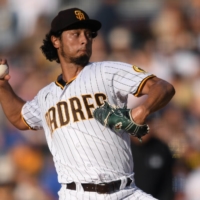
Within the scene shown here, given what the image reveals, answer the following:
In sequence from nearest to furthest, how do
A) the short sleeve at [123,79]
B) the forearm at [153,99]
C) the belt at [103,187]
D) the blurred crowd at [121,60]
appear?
the forearm at [153,99] → the short sleeve at [123,79] → the belt at [103,187] → the blurred crowd at [121,60]

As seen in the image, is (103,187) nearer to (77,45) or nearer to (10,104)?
(77,45)

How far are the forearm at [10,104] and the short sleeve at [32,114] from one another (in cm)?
5

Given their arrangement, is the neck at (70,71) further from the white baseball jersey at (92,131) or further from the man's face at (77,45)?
the white baseball jersey at (92,131)

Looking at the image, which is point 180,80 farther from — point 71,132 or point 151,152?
point 71,132

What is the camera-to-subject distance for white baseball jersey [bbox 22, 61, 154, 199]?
9.63 ft

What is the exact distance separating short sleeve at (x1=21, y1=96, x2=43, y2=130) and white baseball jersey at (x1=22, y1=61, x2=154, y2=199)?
377 millimetres

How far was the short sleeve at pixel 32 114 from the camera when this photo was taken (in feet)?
11.4

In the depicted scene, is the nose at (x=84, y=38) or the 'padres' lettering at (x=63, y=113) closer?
the 'padres' lettering at (x=63, y=113)

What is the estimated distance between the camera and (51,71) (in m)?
6.12

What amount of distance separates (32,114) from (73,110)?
0.55 metres

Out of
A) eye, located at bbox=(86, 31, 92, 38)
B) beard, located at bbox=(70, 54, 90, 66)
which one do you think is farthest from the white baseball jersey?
eye, located at bbox=(86, 31, 92, 38)

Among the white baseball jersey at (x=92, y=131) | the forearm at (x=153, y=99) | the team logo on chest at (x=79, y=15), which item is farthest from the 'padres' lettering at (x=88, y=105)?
the team logo on chest at (x=79, y=15)

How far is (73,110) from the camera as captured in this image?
302 cm

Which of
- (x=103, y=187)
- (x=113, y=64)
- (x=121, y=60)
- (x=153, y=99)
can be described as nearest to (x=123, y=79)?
(x=113, y=64)
